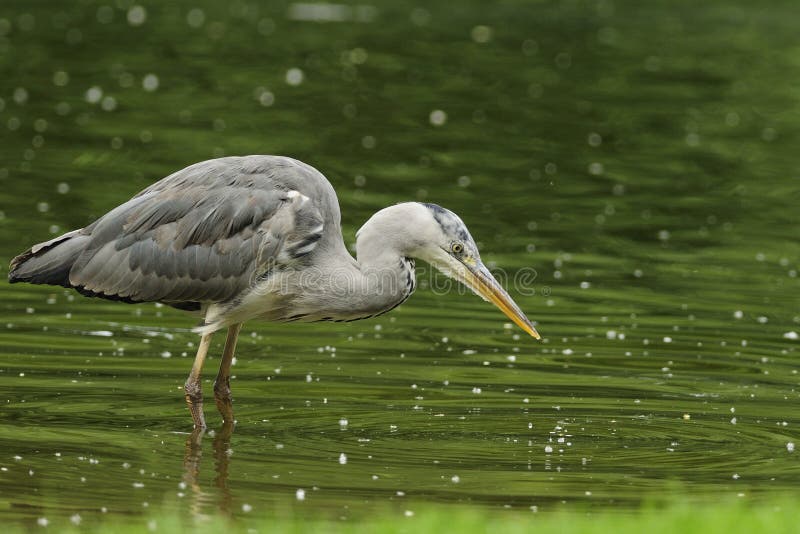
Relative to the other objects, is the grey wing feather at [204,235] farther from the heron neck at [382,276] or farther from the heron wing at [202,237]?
the heron neck at [382,276]

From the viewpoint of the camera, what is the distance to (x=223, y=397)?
37.3 feet

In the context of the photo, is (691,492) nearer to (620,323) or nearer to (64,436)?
(64,436)

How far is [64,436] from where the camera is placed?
1052 cm

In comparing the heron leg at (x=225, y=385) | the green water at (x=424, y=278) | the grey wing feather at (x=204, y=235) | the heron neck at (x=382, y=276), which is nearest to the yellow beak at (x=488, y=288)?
the heron neck at (x=382, y=276)

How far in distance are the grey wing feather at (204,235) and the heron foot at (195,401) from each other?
65cm

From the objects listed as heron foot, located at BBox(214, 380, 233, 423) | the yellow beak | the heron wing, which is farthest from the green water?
the heron wing

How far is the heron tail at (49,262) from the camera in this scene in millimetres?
11055

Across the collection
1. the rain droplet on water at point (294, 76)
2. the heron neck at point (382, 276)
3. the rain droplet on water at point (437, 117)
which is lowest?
the heron neck at point (382, 276)

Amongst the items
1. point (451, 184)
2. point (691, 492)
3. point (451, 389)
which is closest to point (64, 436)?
point (451, 389)

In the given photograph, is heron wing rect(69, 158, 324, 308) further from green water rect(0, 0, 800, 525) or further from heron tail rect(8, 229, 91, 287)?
green water rect(0, 0, 800, 525)

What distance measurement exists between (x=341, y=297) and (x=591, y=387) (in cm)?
270

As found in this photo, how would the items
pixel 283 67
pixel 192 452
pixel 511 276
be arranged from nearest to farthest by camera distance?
pixel 192 452 → pixel 511 276 → pixel 283 67

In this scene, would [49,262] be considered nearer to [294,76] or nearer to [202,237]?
[202,237]

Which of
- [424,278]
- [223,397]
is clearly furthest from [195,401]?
[424,278]
